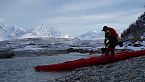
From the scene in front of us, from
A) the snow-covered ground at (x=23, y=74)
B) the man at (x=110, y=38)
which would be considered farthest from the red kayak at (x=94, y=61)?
the snow-covered ground at (x=23, y=74)

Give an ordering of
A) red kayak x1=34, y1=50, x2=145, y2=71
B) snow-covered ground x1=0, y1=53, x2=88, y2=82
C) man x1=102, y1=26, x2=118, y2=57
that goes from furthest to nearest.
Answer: snow-covered ground x1=0, y1=53, x2=88, y2=82, red kayak x1=34, y1=50, x2=145, y2=71, man x1=102, y1=26, x2=118, y2=57

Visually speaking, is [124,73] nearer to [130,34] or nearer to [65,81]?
[65,81]

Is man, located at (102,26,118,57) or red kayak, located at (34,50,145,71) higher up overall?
man, located at (102,26,118,57)

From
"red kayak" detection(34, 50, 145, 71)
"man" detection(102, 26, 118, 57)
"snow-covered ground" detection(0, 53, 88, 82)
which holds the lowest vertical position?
"snow-covered ground" detection(0, 53, 88, 82)

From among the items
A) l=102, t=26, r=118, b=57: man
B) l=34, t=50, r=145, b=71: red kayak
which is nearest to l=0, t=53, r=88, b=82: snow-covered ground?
l=34, t=50, r=145, b=71: red kayak

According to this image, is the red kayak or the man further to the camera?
the red kayak

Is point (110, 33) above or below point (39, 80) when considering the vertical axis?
above

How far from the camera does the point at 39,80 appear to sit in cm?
2544

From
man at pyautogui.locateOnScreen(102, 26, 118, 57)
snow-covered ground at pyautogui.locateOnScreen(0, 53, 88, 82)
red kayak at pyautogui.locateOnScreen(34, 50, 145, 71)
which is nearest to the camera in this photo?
man at pyautogui.locateOnScreen(102, 26, 118, 57)

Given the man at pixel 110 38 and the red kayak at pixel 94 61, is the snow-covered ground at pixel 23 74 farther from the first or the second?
the man at pixel 110 38

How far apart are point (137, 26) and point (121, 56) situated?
86.9 m

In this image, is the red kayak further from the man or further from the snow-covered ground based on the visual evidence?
the snow-covered ground

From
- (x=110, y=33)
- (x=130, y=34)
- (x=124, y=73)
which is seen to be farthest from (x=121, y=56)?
(x=130, y=34)

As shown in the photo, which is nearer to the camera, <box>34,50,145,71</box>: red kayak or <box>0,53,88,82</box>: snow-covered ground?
<box>34,50,145,71</box>: red kayak
